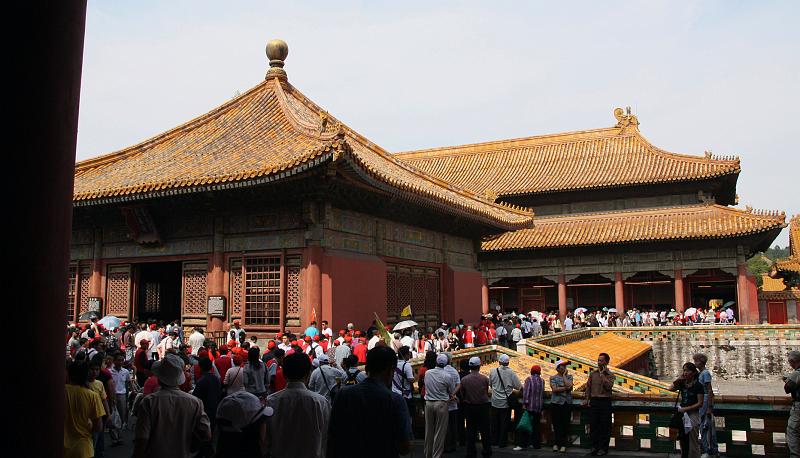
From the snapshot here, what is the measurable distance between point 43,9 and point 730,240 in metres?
36.4

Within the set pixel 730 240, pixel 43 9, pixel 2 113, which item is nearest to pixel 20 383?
pixel 2 113

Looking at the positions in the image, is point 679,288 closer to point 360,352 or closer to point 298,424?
point 360,352

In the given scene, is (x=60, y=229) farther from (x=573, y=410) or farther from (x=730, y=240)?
(x=730, y=240)

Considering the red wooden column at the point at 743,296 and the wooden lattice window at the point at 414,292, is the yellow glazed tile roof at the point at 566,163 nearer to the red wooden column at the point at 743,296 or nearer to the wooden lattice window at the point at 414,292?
the red wooden column at the point at 743,296

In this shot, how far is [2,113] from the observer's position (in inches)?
95.3

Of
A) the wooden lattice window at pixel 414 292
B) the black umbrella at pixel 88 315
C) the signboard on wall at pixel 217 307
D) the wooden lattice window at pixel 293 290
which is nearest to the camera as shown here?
the wooden lattice window at pixel 293 290

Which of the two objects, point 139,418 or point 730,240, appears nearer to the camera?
point 139,418

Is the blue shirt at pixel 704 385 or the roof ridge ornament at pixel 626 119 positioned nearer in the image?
the blue shirt at pixel 704 385

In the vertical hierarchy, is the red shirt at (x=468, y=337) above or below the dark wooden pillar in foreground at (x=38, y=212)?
below

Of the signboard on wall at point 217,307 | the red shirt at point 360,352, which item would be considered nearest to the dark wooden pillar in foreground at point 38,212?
the red shirt at point 360,352

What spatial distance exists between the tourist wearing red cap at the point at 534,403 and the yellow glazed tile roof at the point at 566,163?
2969cm

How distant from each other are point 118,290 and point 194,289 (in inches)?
104

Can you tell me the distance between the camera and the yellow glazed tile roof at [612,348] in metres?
22.0

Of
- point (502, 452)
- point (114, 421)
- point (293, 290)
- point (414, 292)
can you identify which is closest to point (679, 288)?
point (414, 292)
